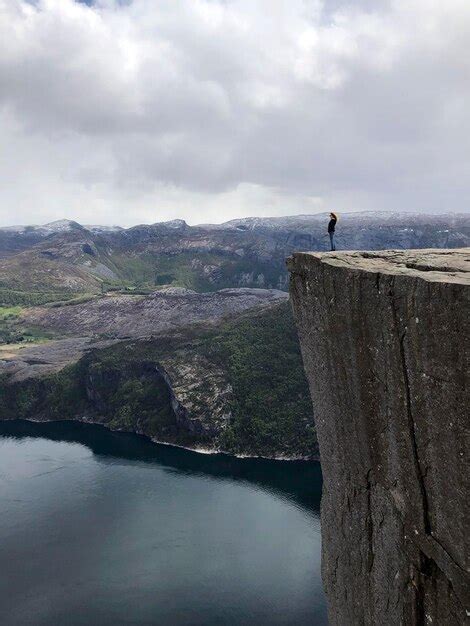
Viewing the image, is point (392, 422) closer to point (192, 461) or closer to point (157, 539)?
point (157, 539)

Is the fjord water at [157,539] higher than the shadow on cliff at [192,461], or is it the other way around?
the fjord water at [157,539]

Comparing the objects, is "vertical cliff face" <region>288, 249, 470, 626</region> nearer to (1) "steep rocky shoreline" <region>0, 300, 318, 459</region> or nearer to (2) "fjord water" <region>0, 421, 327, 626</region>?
(2) "fjord water" <region>0, 421, 327, 626</region>

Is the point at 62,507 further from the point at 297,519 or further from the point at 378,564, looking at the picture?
the point at 378,564

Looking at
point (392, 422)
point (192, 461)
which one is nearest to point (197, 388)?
point (192, 461)

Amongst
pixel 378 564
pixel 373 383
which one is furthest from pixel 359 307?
pixel 378 564

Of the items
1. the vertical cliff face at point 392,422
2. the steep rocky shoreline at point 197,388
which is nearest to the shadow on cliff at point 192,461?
the steep rocky shoreline at point 197,388

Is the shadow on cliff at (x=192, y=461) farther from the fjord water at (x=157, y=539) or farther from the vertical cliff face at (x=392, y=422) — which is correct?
the vertical cliff face at (x=392, y=422)
